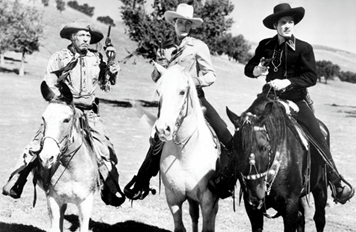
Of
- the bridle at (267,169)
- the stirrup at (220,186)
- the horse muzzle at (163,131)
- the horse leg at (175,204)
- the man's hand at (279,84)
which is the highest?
the man's hand at (279,84)

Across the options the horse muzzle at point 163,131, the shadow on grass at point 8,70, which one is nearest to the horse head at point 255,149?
the horse muzzle at point 163,131

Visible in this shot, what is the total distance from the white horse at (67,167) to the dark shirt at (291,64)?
93.4 inches

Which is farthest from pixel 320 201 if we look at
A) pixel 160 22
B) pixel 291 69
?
pixel 160 22

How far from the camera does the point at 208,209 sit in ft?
18.0

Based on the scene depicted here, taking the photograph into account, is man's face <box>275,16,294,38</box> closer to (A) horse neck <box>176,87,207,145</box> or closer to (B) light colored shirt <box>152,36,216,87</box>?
(B) light colored shirt <box>152,36,216,87</box>

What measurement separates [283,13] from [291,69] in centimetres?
72

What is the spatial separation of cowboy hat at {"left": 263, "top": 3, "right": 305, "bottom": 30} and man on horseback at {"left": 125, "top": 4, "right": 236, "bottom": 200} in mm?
879

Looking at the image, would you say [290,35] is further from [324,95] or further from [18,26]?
[324,95]

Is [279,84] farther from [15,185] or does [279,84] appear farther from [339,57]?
[339,57]

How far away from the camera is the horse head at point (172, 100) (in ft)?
15.1

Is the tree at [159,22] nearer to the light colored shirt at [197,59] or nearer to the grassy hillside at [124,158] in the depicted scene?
the grassy hillside at [124,158]

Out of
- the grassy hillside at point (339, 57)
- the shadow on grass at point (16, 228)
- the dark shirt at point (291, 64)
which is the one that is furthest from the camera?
the grassy hillside at point (339, 57)

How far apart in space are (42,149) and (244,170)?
212 cm

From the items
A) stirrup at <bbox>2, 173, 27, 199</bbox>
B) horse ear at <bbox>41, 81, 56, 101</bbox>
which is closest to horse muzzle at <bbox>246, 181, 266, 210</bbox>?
horse ear at <bbox>41, 81, 56, 101</bbox>
